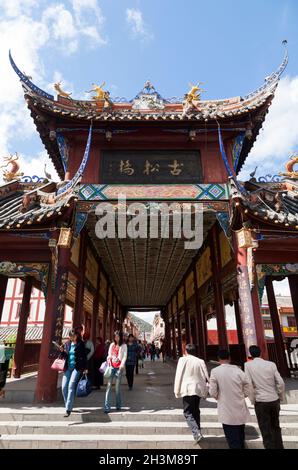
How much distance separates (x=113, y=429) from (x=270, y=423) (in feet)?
9.20

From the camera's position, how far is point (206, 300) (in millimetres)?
13930

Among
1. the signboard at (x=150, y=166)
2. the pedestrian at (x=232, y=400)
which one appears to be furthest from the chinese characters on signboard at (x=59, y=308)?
the pedestrian at (x=232, y=400)

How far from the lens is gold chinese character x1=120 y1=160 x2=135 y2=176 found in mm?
9641

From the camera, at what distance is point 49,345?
7.13m

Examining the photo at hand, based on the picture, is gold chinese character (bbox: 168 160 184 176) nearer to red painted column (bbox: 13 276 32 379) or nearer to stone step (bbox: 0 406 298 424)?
stone step (bbox: 0 406 298 424)

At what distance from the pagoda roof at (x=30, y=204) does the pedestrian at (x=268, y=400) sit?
584 cm

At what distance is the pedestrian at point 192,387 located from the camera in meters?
4.61

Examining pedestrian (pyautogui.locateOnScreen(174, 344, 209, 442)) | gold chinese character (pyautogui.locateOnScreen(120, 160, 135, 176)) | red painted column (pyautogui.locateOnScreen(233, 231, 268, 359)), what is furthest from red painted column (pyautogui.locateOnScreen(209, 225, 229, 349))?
pedestrian (pyautogui.locateOnScreen(174, 344, 209, 442))

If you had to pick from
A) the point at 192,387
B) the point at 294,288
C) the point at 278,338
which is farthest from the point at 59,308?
the point at 294,288

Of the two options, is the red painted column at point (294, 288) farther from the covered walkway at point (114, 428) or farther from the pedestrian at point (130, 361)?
the pedestrian at point (130, 361)

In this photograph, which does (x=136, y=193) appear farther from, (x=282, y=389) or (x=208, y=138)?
(x=282, y=389)

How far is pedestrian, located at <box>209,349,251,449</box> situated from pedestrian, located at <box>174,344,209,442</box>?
61 centimetres
